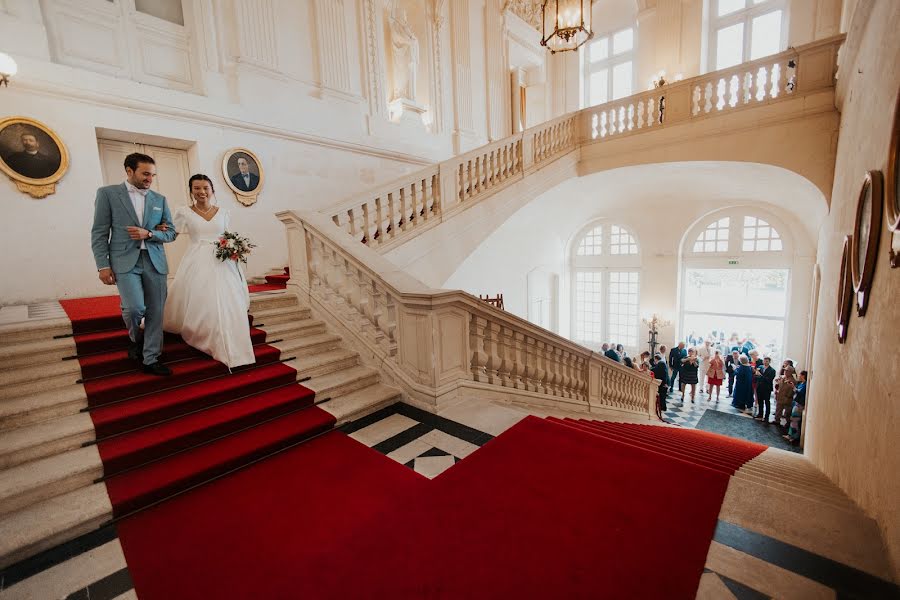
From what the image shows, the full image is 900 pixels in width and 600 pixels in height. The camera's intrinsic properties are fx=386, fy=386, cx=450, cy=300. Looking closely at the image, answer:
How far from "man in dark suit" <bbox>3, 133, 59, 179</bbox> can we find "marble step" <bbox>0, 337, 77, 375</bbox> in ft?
9.86

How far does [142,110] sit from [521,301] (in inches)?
363

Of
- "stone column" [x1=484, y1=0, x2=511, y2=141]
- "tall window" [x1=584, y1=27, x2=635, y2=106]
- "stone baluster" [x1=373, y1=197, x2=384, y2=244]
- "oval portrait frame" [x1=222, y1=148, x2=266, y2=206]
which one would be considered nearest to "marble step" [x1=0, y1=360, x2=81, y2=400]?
"stone baluster" [x1=373, y1=197, x2=384, y2=244]

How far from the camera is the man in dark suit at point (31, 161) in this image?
4.50m

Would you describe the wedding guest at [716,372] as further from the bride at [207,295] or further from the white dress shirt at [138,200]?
the white dress shirt at [138,200]

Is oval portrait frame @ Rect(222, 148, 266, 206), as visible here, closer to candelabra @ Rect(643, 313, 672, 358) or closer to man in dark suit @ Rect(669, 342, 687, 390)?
man in dark suit @ Rect(669, 342, 687, 390)

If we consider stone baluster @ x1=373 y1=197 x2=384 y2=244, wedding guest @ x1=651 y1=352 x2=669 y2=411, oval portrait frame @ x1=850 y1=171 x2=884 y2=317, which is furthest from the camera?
wedding guest @ x1=651 y1=352 x2=669 y2=411

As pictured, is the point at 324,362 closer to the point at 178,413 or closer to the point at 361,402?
the point at 361,402

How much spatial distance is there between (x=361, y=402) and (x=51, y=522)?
1.76 meters

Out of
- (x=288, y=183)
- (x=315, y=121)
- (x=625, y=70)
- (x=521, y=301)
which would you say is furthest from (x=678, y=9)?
(x=288, y=183)

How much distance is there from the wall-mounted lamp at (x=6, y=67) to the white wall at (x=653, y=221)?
22.3ft

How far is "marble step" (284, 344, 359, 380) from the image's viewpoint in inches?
133

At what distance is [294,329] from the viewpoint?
12.8 ft

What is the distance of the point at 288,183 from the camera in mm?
6840

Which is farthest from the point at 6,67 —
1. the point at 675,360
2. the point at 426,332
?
the point at 675,360
